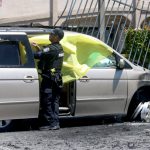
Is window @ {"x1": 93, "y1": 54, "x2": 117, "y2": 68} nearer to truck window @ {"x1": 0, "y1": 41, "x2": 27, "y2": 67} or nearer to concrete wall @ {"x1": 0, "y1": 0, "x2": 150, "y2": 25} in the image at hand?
truck window @ {"x1": 0, "y1": 41, "x2": 27, "y2": 67}

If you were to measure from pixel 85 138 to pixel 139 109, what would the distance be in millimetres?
2053

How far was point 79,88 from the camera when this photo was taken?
9.50 meters

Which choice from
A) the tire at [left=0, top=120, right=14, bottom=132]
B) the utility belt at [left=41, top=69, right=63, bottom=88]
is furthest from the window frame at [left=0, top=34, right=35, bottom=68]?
the tire at [left=0, top=120, right=14, bottom=132]

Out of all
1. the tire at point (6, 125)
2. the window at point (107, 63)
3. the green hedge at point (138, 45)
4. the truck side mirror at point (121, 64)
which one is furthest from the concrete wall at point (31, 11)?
the tire at point (6, 125)

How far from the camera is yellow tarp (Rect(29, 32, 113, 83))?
9555mm

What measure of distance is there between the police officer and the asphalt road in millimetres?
275

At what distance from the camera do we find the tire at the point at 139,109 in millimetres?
10297

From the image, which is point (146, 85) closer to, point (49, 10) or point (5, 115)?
point (5, 115)

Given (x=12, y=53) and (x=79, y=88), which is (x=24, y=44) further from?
(x=79, y=88)

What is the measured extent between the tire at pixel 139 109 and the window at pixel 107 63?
2.53 ft

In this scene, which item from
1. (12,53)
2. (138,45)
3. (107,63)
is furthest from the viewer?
(138,45)

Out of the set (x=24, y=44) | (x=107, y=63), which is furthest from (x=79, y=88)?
(x=24, y=44)

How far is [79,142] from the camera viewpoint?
323 inches

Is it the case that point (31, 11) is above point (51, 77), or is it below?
A: below
